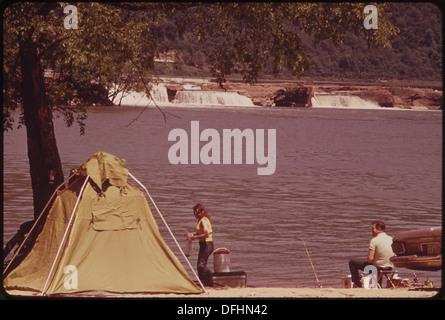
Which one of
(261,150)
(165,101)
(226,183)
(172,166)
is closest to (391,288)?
(226,183)

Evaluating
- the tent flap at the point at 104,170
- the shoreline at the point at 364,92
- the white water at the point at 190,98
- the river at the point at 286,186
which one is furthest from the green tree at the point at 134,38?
the shoreline at the point at 364,92

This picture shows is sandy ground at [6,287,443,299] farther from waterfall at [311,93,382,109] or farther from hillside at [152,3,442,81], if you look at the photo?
waterfall at [311,93,382,109]

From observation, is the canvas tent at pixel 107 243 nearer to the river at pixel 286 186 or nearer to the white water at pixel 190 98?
the river at pixel 286 186

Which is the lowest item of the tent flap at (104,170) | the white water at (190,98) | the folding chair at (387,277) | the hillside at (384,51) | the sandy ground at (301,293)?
the sandy ground at (301,293)

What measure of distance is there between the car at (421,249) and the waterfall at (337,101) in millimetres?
106343

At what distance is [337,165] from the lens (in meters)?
62.3

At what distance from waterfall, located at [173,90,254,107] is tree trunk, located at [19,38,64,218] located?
288 ft

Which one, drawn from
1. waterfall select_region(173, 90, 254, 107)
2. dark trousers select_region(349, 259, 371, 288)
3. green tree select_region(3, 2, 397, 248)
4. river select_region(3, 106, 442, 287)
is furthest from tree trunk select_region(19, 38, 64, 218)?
waterfall select_region(173, 90, 254, 107)

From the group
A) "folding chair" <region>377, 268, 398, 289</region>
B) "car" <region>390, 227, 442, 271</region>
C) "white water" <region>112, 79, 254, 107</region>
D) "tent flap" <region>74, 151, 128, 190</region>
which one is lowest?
"folding chair" <region>377, 268, 398, 289</region>

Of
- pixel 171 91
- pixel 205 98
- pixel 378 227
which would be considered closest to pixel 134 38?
pixel 378 227

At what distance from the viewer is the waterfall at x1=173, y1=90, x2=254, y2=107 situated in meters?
104

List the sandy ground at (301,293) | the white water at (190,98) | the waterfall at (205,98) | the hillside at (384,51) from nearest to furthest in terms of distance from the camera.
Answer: the sandy ground at (301,293)
the hillside at (384,51)
the white water at (190,98)
the waterfall at (205,98)

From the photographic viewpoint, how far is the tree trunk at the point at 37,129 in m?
15.8

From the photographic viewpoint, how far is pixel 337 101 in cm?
12088
